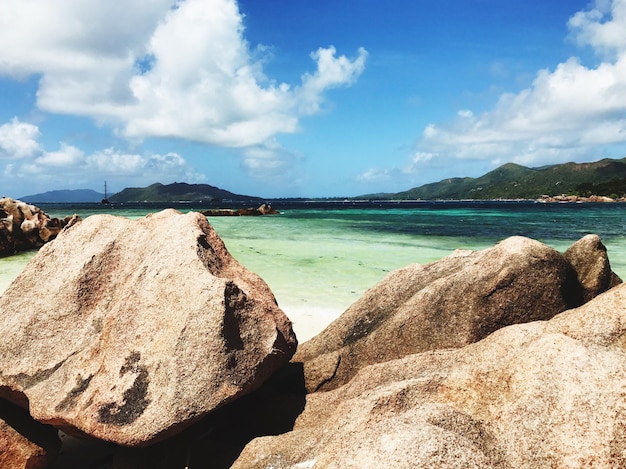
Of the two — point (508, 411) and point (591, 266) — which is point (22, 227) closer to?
point (591, 266)

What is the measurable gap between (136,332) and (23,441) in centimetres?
222

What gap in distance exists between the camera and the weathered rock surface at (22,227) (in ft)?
99.3

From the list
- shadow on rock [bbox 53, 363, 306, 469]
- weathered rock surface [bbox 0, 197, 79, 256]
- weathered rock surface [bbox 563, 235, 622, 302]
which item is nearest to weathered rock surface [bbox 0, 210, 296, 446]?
shadow on rock [bbox 53, 363, 306, 469]

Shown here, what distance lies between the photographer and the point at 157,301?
5.59m

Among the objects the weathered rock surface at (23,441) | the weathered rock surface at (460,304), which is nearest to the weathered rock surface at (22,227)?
the weathered rock surface at (23,441)

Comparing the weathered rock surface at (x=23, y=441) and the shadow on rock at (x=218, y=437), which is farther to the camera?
the weathered rock surface at (x=23, y=441)

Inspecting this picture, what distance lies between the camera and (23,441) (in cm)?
586

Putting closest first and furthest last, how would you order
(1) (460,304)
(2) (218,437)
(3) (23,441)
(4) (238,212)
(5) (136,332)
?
(5) (136,332)
(3) (23,441)
(2) (218,437)
(1) (460,304)
(4) (238,212)

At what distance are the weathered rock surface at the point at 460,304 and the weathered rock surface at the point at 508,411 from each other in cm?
176

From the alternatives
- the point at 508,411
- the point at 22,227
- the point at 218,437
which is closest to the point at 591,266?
the point at 508,411

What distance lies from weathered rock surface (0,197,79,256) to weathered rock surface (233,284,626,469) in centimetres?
2988

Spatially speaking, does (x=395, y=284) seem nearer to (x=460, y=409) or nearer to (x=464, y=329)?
(x=464, y=329)

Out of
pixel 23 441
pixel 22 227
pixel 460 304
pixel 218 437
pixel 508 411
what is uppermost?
pixel 22 227

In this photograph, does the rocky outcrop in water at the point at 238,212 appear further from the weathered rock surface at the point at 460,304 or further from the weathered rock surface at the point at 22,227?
the weathered rock surface at the point at 460,304
